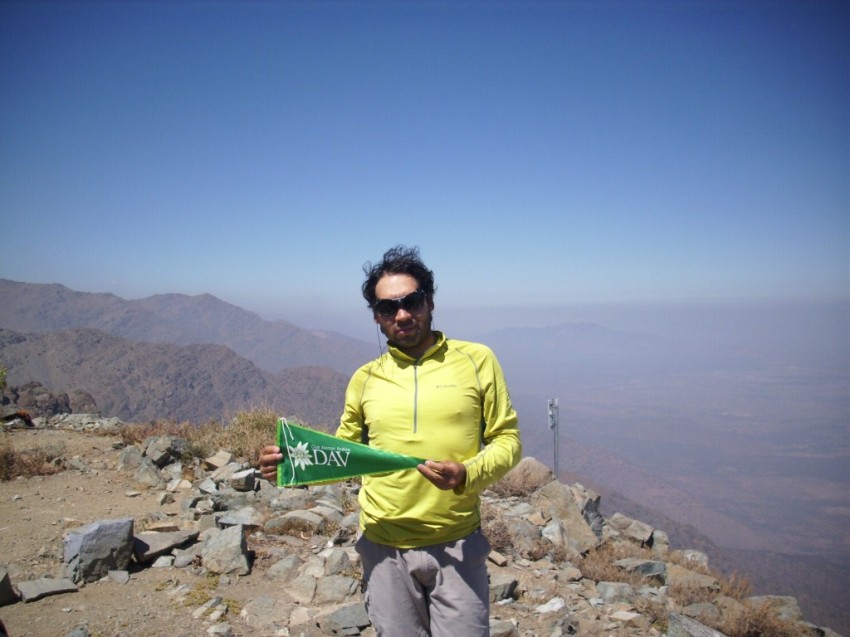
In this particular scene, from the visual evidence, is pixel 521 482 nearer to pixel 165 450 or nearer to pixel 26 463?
pixel 165 450

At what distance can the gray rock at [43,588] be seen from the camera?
13.9 ft

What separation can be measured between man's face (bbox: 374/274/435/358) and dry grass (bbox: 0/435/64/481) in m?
8.40

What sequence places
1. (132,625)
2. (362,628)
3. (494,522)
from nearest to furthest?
(132,625) → (362,628) → (494,522)

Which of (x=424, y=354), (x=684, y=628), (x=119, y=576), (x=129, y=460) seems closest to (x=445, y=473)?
(x=424, y=354)

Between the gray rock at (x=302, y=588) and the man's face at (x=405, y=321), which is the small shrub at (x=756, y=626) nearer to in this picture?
the gray rock at (x=302, y=588)

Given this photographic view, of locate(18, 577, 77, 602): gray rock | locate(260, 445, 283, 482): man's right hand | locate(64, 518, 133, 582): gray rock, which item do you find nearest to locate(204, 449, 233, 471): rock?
locate(64, 518, 133, 582): gray rock

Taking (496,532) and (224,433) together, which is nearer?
(496,532)

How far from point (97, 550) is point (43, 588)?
1.56 ft

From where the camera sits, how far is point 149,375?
13212cm

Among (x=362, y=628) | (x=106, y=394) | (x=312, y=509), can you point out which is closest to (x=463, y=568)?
(x=362, y=628)

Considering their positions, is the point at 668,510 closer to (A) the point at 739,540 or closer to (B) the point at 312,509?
(A) the point at 739,540

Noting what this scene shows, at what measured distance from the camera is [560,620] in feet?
16.5

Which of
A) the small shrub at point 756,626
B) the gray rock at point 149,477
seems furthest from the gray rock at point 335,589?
the small shrub at point 756,626

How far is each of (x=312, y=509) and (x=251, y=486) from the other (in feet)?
5.04
